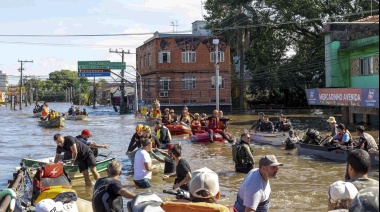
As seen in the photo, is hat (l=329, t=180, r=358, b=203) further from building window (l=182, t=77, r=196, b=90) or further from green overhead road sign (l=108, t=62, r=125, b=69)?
green overhead road sign (l=108, t=62, r=125, b=69)

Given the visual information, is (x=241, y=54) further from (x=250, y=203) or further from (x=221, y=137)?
(x=250, y=203)

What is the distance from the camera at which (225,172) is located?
16.4 m

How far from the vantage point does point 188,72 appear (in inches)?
2067

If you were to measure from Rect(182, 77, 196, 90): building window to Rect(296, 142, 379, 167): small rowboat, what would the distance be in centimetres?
3282

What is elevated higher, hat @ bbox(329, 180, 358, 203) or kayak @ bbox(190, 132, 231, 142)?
hat @ bbox(329, 180, 358, 203)

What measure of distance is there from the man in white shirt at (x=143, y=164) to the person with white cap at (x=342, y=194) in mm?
6323

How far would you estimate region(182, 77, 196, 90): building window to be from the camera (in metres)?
52.5

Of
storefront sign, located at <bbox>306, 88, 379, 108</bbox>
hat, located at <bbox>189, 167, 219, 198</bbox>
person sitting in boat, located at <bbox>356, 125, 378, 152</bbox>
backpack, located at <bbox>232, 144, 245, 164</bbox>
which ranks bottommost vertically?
backpack, located at <bbox>232, 144, 245, 164</bbox>

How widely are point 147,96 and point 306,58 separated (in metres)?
18.1

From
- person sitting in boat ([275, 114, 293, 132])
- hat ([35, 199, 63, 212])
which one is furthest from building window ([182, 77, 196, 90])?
hat ([35, 199, 63, 212])

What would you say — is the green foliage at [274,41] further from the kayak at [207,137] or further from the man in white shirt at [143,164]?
the man in white shirt at [143,164]

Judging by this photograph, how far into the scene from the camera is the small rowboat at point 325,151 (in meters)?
17.8

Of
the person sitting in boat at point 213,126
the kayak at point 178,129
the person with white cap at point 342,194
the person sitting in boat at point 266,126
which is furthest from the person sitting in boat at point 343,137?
the person with white cap at point 342,194

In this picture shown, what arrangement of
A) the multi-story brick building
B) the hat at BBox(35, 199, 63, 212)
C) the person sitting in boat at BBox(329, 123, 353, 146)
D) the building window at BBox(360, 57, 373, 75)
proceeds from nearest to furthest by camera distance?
the hat at BBox(35, 199, 63, 212), the person sitting in boat at BBox(329, 123, 353, 146), the building window at BBox(360, 57, 373, 75), the multi-story brick building
